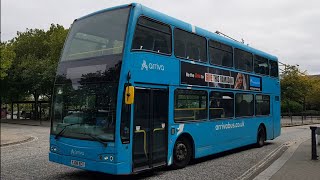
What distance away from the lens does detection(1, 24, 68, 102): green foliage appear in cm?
3625

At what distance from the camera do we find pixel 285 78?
55.1 metres

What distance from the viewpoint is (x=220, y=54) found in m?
12.3

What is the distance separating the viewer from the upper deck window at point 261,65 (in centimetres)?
1497

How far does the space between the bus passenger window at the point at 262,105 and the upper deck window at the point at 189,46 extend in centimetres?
480

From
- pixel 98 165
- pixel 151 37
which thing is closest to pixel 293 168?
pixel 151 37

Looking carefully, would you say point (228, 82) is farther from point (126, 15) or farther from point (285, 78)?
point (285, 78)

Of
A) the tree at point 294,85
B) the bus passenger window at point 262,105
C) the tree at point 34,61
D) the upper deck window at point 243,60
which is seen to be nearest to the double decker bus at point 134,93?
the upper deck window at point 243,60

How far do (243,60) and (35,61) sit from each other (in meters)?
29.0

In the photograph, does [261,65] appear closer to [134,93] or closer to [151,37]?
[151,37]

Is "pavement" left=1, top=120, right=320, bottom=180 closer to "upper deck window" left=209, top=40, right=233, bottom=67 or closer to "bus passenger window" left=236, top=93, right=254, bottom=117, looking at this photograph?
"bus passenger window" left=236, top=93, right=254, bottom=117

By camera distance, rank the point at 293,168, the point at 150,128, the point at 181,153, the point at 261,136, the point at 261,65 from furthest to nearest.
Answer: the point at 261,136
the point at 261,65
the point at 181,153
the point at 293,168
the point at 150,128

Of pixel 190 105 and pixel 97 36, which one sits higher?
pixel 97 36

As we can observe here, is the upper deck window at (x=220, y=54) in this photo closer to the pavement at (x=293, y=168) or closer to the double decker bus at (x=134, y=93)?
the double decker bus at (x=134, y=93)

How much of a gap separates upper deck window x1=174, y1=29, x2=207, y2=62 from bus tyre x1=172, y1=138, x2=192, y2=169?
7.98 ft
